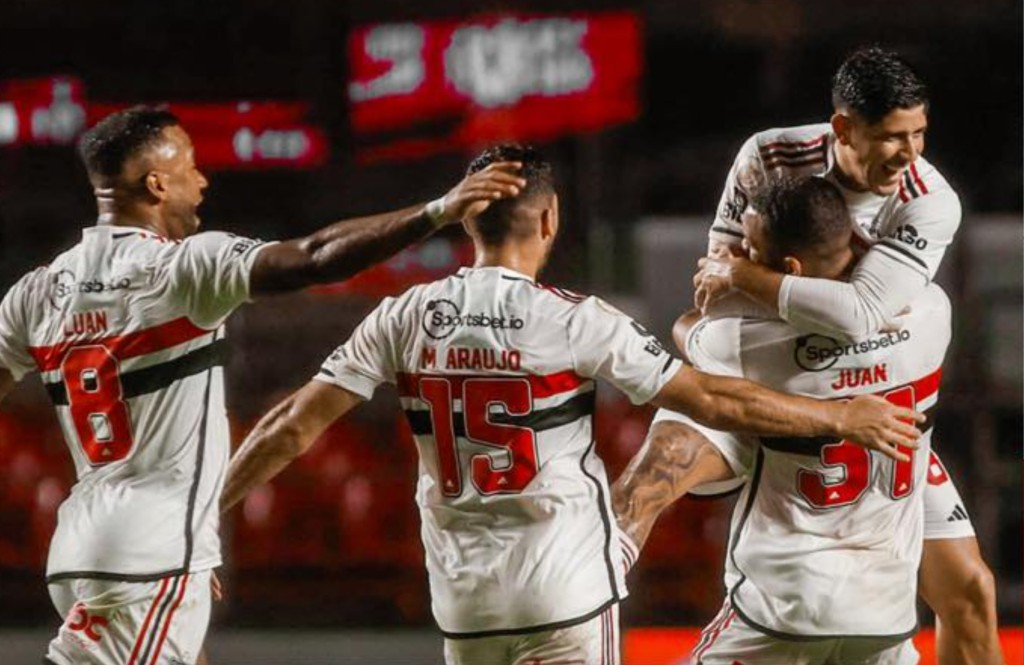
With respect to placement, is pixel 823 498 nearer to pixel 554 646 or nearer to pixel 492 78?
pixel 554 646

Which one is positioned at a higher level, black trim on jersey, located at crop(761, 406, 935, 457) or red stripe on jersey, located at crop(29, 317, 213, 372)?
red stripe on jersey, located at crop(29, 317, 213, 372)

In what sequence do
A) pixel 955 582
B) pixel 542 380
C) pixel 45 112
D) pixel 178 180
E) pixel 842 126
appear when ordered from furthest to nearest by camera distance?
pixel 45 112
pixel 955 582
pixel 178 180
pixel 842 126
pixel 542 380

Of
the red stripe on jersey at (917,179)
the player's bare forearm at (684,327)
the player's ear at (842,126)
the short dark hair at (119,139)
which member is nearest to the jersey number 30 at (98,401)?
the short dark hair at (119,139)

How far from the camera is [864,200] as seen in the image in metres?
3.88

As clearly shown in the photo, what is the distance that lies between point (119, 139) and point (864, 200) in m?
1.53

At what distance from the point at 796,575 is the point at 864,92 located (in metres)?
0.96

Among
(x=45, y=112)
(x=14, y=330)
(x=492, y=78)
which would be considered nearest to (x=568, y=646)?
(x=14, y=330)

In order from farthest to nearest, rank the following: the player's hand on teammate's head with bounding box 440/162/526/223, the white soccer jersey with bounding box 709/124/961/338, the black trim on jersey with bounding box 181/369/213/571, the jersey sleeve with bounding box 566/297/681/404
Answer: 1. the black trim on jersey with bounding box 181/369/213/571
2. the white soccer jersey with bounding box 709/124/961/338
3. the jersey sleeve with bounding box 566/297/681/404
4. the player's hand on teammate's head with bounding box 440/162/526/223

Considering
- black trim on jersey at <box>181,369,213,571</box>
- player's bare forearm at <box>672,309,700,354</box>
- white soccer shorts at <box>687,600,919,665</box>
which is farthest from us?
player's bare forearm at <box>672,309,700,354</box>

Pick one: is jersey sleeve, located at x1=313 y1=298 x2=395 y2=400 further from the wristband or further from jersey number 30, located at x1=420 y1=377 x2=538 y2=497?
the wristband

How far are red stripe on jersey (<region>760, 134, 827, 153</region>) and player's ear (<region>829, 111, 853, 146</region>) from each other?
0.31ft

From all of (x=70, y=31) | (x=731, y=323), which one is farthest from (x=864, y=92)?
(x=70, y=31)

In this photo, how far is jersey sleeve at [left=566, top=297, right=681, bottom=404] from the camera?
3.60 meters

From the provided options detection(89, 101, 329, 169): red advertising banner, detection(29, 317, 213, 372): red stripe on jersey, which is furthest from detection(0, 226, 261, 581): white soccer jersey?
detection(89, 101, 329, 169): red advertising banner
